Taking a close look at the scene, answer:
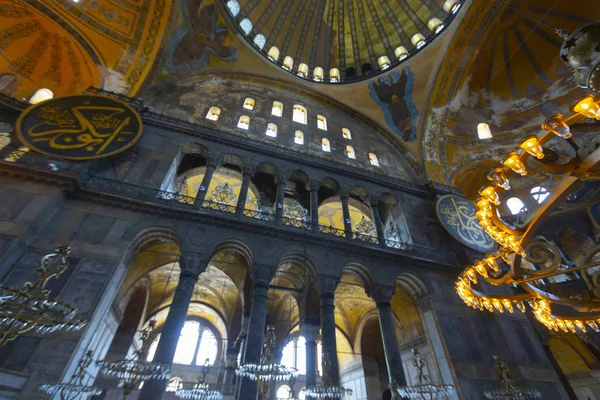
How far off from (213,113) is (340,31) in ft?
34.5

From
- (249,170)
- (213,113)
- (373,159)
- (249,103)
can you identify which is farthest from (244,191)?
(373,159)

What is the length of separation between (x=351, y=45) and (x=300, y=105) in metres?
6.21

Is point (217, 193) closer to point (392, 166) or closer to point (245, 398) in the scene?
point (245, 398)

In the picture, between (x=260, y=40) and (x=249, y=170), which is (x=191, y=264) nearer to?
(x=249, y=170)

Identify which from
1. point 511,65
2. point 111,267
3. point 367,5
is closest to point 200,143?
Answer: point 111,267

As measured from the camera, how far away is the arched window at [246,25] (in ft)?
44.8

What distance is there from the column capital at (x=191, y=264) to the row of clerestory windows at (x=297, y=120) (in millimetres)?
5921

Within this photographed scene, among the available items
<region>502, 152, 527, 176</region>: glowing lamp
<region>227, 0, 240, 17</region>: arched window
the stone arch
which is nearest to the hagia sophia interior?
<region>502, 152, 527, 176</region>: glowing lamp

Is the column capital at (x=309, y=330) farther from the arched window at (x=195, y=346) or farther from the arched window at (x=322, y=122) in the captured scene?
the arched window at (x=322, y=122)

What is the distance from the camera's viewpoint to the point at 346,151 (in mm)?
12422

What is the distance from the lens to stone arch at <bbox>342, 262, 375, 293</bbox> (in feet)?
27.1

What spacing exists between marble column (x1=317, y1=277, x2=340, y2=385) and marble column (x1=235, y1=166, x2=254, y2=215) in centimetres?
301

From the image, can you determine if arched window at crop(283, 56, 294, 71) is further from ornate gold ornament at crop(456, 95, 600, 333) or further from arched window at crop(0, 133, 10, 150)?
ornate gold ornament at crop(456, 95, 600, 333)

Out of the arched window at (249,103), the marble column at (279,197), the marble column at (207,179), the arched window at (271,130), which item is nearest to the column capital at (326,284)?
the marble column at (279,197)
